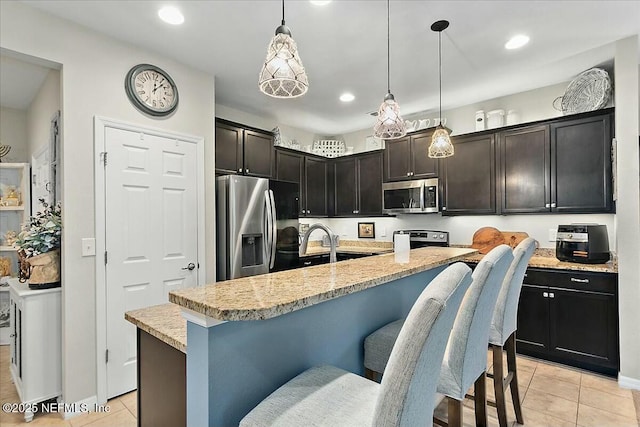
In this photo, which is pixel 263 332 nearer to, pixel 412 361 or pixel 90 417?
pixel 412 361

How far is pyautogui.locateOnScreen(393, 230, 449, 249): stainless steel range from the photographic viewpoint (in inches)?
167

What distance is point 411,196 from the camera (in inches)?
168

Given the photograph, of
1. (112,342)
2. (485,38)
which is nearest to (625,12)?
(485,38)

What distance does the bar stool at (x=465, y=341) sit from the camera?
4.51 ft

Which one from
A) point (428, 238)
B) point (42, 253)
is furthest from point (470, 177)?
point (42, 253)

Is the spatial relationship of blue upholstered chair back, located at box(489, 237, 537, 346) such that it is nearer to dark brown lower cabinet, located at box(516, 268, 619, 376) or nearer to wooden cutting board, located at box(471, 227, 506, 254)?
dark brown lower cabinet, located at box(516, 268, 619, 376)

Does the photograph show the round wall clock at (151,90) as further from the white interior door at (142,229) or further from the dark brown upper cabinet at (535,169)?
the dark brown upper cabinet at (535,169)

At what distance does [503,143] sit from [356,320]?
116 inches

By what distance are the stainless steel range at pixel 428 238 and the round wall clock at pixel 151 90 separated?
3.15 meters

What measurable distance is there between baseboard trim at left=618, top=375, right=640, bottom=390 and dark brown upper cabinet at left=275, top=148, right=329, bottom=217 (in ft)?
11.9

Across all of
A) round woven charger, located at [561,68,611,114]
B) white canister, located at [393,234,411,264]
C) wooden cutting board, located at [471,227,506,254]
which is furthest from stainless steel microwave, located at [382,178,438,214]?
white canister, located at [393,234,411,264]

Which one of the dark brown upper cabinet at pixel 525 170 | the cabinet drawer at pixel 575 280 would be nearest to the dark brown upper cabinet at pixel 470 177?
the dark brown upper cabinet at pixel 525 170

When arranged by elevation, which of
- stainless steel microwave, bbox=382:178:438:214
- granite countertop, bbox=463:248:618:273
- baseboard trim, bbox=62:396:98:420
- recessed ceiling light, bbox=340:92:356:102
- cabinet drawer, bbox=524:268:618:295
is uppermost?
recessed ceiling light, bbox=340:92:356:102

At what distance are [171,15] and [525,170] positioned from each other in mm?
3415
